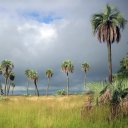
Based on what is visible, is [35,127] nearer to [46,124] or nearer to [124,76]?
[46,124]

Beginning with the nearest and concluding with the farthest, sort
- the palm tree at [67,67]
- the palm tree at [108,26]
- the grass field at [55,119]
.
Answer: the grass field at [55,119]
the palm tree at [108,26]
the palm tree at [67,67]

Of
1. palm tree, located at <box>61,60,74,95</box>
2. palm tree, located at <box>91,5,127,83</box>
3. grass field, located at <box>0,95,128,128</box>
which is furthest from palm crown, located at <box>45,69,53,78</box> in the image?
grass field, located at <box>0,95,128,128</box>

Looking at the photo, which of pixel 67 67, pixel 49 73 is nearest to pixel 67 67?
pixel 67 67

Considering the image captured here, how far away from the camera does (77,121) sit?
16359 mm

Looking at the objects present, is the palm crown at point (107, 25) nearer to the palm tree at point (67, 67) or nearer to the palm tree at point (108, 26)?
the palm tree at point (108, 26)

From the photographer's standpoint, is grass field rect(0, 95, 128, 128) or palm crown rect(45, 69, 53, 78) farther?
palm crown rect(45, 69, 53, 78)

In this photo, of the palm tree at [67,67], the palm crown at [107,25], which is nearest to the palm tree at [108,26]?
the palm crown at [107,25]

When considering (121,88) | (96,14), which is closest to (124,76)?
(121,88)

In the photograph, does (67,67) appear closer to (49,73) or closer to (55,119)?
(49,73)

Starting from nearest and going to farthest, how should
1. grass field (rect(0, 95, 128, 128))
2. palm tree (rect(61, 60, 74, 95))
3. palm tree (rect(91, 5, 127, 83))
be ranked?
1. grass field (rect(0, 95, 128, 128))
2. palm tree (rect(91, 5, 127, 83))
3. palm tree (rect(61, 60, 74, 95))

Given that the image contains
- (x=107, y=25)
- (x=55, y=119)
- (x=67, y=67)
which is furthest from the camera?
(x=67, y=67)

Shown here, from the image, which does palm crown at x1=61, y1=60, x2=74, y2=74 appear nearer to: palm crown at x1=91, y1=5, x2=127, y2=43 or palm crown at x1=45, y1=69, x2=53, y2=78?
palm crown at x1=45, y1=69, x2=53, y2=78

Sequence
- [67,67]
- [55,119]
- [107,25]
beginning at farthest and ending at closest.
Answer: [67,67] < [107,25] < [55,119]

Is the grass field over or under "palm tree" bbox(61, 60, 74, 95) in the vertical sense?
under
